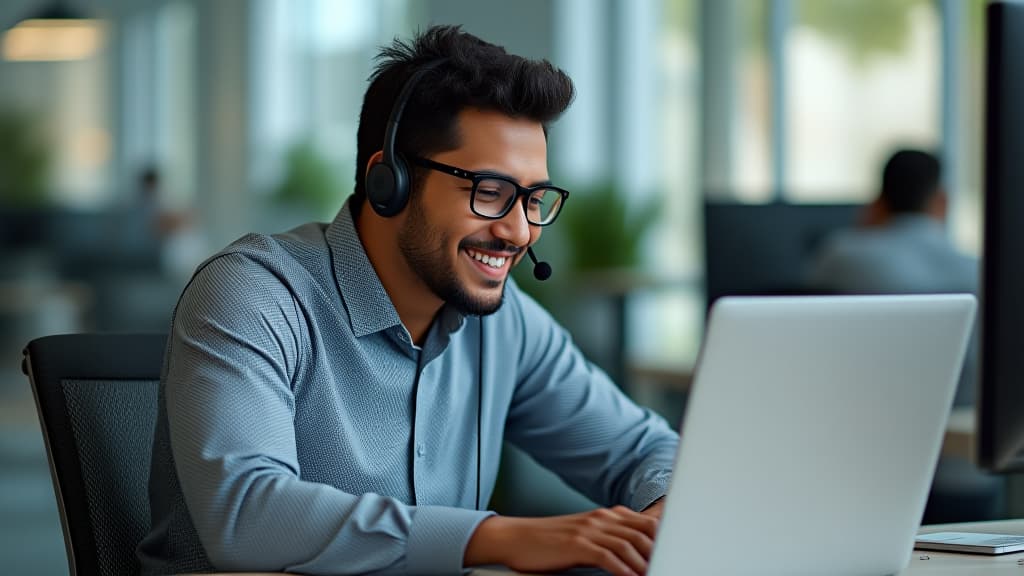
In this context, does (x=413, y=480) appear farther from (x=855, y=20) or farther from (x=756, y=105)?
(x=756, y=105)

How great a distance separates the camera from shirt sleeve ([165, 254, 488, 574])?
117 cm

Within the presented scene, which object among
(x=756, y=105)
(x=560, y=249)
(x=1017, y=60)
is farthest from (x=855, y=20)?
(x=1017, y=60)

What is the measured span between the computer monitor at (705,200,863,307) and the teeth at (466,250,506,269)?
1120mm

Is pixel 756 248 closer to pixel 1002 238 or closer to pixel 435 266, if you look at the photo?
pixel 435 266

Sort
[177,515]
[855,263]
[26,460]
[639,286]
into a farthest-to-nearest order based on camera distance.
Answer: [639,286] → [26,460] → [855,263] → [177,515]

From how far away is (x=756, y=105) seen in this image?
Answer: 644 cm

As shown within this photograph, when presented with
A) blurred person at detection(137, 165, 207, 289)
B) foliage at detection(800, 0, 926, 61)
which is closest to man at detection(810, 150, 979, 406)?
foliage at detection(800, 0, 926, 61)

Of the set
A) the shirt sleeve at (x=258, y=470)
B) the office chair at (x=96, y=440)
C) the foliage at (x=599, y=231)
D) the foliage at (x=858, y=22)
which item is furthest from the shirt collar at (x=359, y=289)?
the foliage at (x=599, y=231)

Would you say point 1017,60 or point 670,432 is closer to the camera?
point 1017,60

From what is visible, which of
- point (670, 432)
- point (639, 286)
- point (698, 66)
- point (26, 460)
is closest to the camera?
point (670, 432)

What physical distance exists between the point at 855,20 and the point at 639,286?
4.95ft

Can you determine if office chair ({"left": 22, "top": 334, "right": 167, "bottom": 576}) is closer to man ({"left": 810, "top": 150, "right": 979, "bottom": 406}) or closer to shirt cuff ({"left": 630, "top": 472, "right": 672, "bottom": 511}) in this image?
shirt cuff ({"left": 630, "top": 472, "right": 672, "bottom": 511})

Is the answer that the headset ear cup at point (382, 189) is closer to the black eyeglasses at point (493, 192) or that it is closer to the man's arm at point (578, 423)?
the black eyeglasses at point (493, 192)

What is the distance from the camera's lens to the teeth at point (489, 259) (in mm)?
1518
